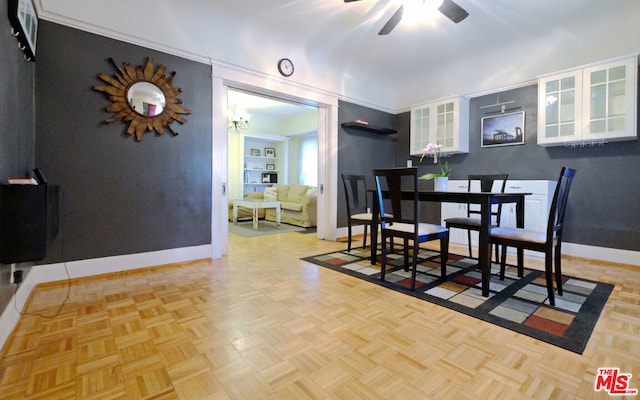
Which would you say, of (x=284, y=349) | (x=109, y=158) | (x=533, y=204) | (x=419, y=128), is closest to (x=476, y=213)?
(x=533, y=204)

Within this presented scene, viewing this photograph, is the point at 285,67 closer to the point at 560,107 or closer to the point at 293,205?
the point at 293,205

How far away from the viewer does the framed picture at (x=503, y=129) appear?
4.05 m

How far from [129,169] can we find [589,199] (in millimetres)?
5095

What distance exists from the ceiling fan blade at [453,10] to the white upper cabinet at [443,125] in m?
2.00

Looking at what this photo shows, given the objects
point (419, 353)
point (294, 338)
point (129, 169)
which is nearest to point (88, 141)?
point (129, 169)

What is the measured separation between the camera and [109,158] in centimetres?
270

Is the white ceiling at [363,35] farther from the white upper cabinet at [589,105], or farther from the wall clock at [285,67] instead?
the white upper cabinet at [589,105]

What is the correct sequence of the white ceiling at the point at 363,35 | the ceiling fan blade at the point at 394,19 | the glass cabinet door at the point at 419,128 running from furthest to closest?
the glass cabinet door at the point at 419,128 → the white ceiling at the point at 363,35 → the ceiling fan blade at the point at 394,19

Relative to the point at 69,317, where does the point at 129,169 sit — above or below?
above

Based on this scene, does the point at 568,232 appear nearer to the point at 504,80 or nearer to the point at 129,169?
the point at 504,80

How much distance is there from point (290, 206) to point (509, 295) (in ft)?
14.4

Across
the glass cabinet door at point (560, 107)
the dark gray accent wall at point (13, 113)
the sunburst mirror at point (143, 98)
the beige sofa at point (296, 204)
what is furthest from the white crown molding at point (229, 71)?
the glass cabinet door at point (560, 107)

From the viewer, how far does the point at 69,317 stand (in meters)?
1.81

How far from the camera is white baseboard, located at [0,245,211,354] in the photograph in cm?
164
